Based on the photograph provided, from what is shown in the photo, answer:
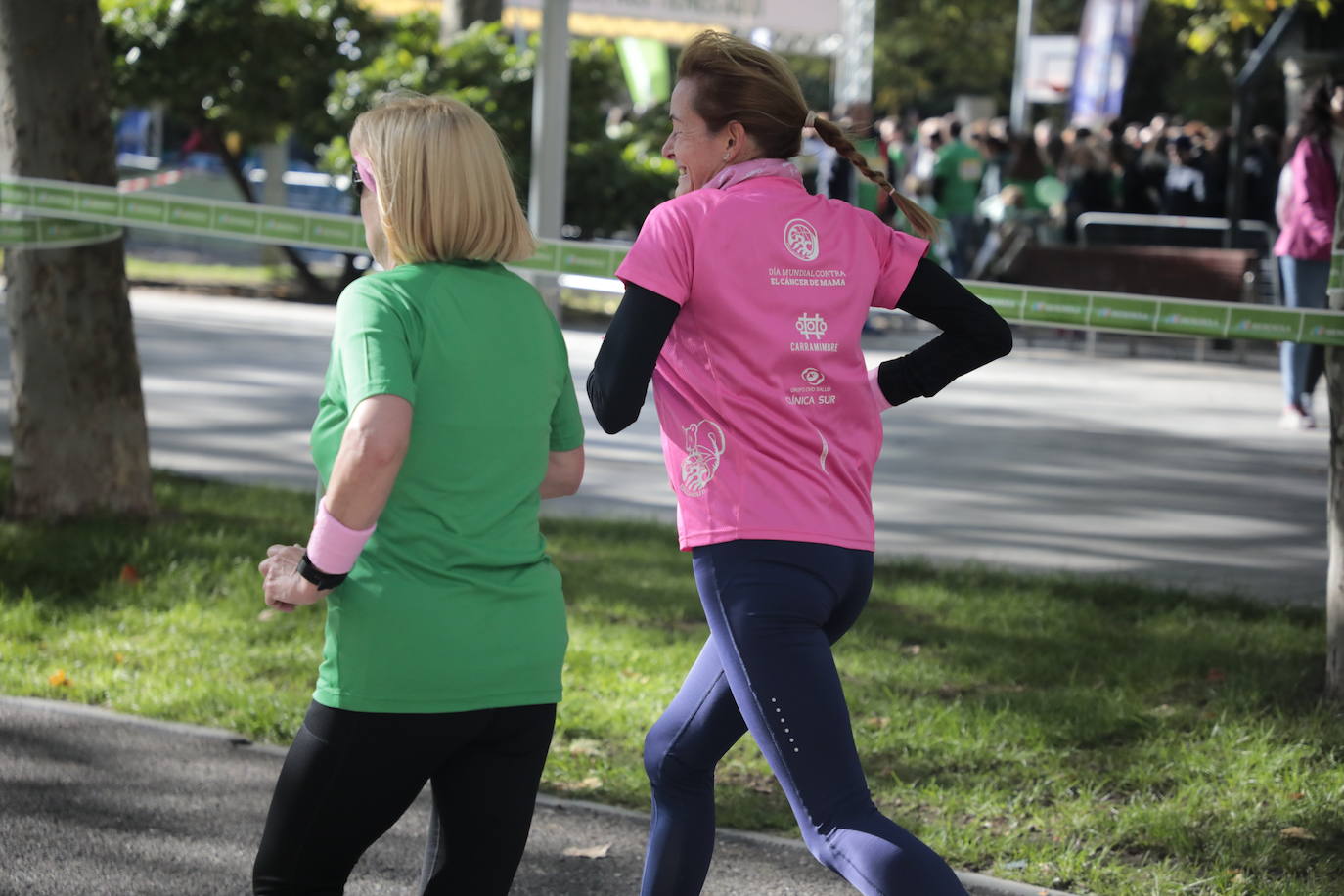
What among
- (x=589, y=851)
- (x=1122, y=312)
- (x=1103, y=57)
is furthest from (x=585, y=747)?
(x=1103, y=57)

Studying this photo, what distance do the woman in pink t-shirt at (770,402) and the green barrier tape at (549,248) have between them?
3.10 metres

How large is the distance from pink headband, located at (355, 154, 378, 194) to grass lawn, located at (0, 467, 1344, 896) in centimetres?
236

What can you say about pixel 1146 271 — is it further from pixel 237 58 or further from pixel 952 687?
pixel 952 687

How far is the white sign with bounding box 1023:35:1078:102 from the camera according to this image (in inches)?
1216

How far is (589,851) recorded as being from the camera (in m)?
4.26


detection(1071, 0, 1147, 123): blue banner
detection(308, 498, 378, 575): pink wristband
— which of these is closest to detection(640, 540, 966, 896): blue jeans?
detection(308, 498, 378, 575): pink wristband

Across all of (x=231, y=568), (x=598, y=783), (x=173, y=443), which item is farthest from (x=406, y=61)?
(x=598, y=783)

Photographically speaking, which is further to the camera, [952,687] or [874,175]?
[952,687]

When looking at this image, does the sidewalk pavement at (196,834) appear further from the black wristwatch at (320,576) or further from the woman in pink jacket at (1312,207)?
the woman in pink jacket at (1312,207)

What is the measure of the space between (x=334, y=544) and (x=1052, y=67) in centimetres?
3052

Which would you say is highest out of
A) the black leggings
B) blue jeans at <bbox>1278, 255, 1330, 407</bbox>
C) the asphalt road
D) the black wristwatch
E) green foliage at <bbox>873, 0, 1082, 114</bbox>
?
green foliage at <bbox>873, 0, 1082, 114</bbox>

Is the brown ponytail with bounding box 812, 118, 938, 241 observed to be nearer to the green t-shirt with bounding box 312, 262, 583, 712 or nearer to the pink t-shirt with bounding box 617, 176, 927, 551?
the pink t-shirt with bounding box 617, 176, 927, 551

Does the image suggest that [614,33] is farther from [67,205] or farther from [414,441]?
[414,441]

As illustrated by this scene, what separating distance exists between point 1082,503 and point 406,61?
11.4m
